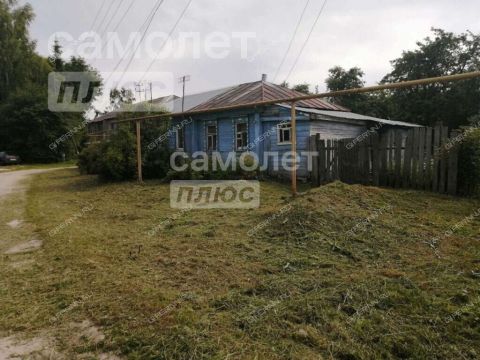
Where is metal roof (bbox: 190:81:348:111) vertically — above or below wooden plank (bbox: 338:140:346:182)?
above

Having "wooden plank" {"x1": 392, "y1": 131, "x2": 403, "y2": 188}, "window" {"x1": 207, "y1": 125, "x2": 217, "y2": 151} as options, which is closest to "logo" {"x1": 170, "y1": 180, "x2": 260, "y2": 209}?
"wooden plank" {"x1": 392, "y1": 131, "x2": 403, "y2": 188}

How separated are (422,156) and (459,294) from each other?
5.77 meters

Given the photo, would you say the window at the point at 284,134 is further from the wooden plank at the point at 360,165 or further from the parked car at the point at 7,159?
the parked car at the point at 7,159

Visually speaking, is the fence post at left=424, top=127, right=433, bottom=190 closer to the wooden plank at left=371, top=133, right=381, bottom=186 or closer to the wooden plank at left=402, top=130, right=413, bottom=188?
the wooden plank at left=402, top=130, right=413, bottom=188

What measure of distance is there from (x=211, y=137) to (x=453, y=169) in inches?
431

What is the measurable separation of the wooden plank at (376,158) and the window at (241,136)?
6.38 meters

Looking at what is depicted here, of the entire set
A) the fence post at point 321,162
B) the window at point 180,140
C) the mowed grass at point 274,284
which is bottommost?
the mowed grass at point 274,284

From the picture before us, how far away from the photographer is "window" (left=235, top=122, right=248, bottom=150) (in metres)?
14.5

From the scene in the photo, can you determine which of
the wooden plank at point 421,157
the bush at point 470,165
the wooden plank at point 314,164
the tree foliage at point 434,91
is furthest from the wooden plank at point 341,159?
the tree foliage at point 434,91

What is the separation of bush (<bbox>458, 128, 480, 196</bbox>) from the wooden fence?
0.55ft

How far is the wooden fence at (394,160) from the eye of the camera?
7.56 meters

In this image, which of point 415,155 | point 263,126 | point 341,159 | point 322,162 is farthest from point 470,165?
point 263,126

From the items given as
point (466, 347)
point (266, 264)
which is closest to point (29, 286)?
point (266, 264)

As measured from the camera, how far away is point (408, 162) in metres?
8.32
